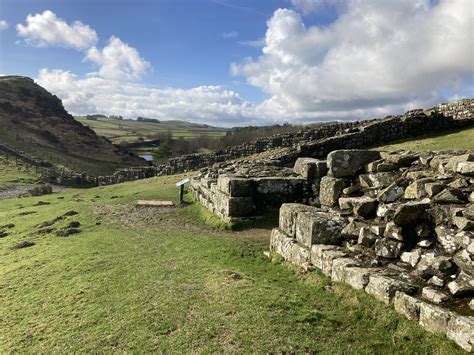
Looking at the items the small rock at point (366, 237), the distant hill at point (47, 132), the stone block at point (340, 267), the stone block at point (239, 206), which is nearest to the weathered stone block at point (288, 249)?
the stone block at point (340, 267)

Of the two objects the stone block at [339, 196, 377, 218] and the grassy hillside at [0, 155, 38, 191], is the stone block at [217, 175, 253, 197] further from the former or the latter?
the grassy hillside at [0, 155, 38, 191]

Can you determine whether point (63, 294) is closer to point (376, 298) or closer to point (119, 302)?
point (119, 302)

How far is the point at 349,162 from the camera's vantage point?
37.7 feet

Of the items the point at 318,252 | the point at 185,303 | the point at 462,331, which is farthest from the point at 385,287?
the point at 185,303

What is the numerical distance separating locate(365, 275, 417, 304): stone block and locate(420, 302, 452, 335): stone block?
52 cm

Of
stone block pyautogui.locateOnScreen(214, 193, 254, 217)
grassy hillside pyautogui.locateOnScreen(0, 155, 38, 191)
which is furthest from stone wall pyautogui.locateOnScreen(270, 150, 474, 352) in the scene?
grassy hillside pyautogui.locateOnScreen(0, 155, 38, 191)

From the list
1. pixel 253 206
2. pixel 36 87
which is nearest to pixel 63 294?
pixel 253 206

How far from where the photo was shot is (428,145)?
20062 millimetres

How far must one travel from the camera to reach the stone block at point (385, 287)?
6.87 m

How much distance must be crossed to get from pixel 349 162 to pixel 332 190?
0.99 metres

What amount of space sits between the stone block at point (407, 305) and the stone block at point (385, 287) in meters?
0.11

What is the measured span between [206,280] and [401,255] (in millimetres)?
4426

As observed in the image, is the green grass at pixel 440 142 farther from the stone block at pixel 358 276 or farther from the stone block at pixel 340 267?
the stone block at pixel 358 276

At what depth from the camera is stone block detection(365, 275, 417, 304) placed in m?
6.87
